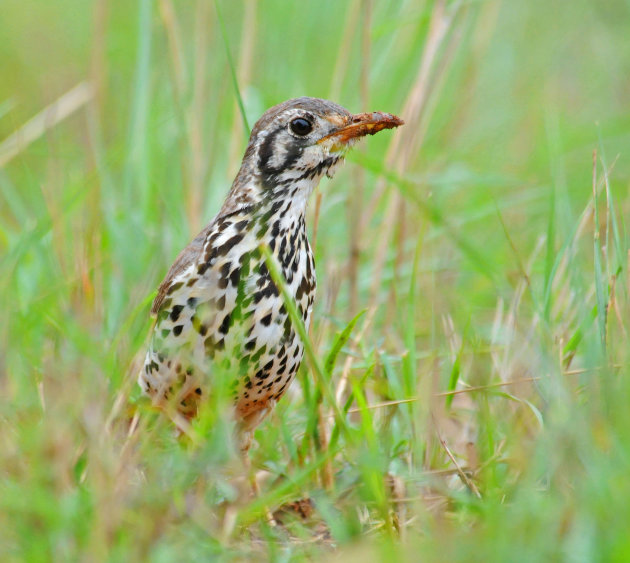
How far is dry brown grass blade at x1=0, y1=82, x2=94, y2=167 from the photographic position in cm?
588

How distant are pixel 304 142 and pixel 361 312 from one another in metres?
0.71

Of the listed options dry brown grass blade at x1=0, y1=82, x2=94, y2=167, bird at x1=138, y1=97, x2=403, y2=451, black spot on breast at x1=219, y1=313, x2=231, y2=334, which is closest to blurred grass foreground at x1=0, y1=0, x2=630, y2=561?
dry brown grass blade at x1=0, y1=82, x2=94, y2=167

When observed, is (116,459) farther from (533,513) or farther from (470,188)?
(470,188)

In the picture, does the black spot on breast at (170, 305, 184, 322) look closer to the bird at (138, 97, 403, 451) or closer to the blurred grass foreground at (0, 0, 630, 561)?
the bird at (138, 97, 403, 451)

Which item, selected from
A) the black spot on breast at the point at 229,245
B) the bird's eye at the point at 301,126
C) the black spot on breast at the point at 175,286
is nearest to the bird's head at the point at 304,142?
the bird's eye at the point at 301,126

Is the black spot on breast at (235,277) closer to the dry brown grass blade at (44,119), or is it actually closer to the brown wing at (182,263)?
the brown wing at (182,263)

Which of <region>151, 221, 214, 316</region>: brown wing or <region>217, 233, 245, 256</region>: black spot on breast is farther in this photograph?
<region>151, 221, 214, 316</region>: brown wing

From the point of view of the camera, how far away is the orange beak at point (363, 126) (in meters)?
4.33

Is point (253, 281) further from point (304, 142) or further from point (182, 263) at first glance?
point (304, 142)

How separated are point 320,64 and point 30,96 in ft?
9.08

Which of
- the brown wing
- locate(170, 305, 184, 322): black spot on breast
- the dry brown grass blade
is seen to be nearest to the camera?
locate(170, 305, 184, 322): black spot on breast

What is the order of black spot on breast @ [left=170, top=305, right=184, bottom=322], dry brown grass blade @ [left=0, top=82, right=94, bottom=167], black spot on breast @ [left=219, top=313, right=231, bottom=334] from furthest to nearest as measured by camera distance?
dry brown grass blade @ [left=0, top=82, right=94, bottom=167], black spot on breast @ [left=170, top=305, right=184, bottom=322], black spot on breast @ [left=219, top=313, right=231, bottom=334]

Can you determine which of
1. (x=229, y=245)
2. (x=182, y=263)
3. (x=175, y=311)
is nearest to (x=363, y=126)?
(x=229, y=245)

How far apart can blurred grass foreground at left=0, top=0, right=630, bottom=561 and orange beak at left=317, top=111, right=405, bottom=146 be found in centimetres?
21
